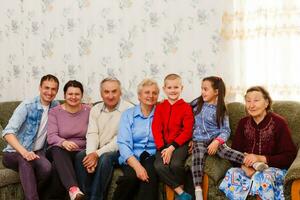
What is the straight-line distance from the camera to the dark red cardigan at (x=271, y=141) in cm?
295

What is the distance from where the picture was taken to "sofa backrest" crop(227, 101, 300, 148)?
3330 millimetres

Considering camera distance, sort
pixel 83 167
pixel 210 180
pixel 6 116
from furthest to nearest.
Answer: pixel 6 116, pixel 83 167, pixel 210 180

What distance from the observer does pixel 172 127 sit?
10.9 feet

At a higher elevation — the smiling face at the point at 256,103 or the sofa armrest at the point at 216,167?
the smiling face at the point at 256,103

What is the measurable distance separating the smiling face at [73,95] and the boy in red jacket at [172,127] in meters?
0.63

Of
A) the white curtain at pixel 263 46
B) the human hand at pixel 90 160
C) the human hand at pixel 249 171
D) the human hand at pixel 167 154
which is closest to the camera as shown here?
the human hand at pixel 249 171

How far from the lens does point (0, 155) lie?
3.88 meters

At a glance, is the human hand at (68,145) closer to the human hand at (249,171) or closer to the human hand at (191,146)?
the human hand at (191,146)

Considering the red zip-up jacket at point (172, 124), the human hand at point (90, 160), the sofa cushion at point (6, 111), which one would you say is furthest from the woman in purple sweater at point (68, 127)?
Result: the sofa cushion at point (6, 111)

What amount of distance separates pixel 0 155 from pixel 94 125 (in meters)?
0.97

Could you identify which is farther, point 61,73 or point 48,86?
point 61,73

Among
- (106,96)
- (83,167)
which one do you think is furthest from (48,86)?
(83,167)

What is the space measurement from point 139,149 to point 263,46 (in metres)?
1.34

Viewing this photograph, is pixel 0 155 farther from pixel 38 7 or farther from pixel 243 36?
pixel 243 36
